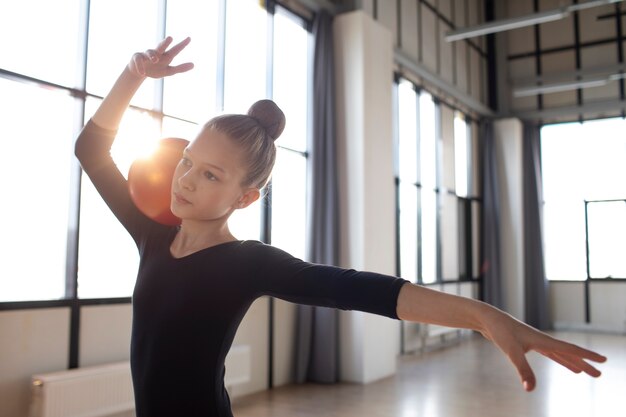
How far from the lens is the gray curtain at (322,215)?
17.1 feet

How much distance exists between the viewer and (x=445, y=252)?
857cm

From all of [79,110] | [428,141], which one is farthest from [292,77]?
[428,141]

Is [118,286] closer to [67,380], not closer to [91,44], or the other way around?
[67,380]

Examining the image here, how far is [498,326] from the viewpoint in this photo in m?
0.69

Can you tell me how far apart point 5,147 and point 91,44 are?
0.90 m

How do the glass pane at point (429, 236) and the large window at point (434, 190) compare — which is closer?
the large window at point (434, 190)

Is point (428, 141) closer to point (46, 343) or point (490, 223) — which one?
point (490, 223)

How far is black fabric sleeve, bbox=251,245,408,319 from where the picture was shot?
30.5 inches

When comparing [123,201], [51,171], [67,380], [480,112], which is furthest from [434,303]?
[480,112]

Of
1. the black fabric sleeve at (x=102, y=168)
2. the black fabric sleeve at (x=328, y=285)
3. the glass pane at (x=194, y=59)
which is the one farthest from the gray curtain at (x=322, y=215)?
the black fabric sleeve at (x=328, y=285)

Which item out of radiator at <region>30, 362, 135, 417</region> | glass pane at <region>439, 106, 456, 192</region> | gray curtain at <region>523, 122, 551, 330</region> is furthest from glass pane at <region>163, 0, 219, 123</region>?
gray curtain at <region>523, 122, 551, 330</region>

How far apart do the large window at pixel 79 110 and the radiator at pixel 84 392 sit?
481 mm

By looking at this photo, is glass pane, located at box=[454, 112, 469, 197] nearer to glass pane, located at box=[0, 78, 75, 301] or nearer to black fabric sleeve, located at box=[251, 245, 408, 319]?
glass pane, located at box=[0, 78, 75, 301]

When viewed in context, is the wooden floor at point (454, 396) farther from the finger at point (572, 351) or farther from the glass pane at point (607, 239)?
the finger at point (572, 351)
